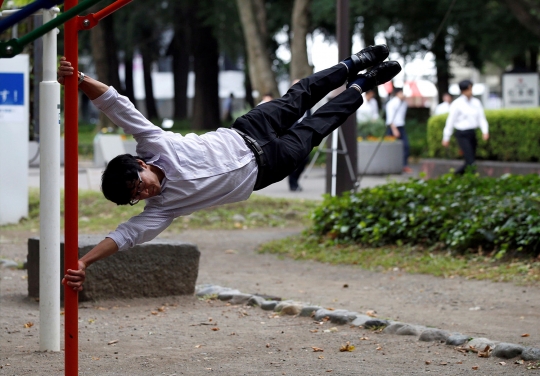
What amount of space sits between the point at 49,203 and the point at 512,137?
1303cm

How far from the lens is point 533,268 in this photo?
864cm

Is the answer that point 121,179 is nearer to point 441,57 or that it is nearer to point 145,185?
point 145,185

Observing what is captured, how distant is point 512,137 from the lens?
56.5 feet

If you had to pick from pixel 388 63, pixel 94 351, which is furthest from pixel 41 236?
pixel 388 63

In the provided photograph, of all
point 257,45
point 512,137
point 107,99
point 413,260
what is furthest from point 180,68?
point 107,99

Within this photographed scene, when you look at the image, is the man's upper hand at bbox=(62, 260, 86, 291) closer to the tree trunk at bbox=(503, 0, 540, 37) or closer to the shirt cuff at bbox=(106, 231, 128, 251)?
the shirt cuff at bbox=(106, 231, 128, 251)

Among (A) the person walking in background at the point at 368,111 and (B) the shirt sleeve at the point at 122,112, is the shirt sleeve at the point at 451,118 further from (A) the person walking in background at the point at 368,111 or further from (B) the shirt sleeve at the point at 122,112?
(B) the shirt sleeve at the point at 122,112

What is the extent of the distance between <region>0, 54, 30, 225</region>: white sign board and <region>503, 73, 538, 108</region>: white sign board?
16.2 metres

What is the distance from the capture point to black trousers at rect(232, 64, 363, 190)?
551 centimetres

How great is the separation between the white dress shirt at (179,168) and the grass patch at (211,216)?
713 cm

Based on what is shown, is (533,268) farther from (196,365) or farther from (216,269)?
(196,365)

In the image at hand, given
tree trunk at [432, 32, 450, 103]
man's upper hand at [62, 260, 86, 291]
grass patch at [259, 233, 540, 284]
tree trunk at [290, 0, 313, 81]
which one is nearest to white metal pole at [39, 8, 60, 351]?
man's upper hand at [62, 260, 86, 291]

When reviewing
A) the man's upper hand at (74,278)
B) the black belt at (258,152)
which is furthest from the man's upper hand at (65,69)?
the black belt at (258,152)

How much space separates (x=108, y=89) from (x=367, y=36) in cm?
2927
